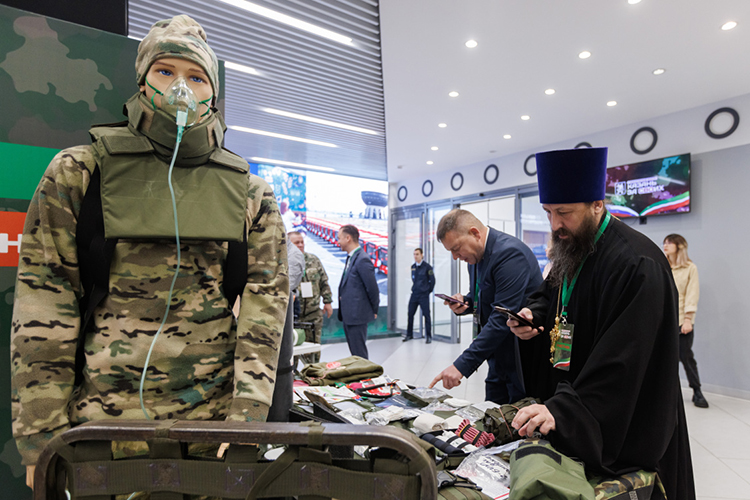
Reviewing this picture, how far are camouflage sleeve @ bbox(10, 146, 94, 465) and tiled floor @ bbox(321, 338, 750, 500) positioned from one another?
11.3ft

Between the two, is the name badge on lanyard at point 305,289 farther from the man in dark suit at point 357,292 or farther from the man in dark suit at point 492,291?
the man in dark suit at point 492,291

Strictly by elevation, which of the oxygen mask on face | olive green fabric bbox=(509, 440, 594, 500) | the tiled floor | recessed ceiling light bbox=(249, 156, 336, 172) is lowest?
the tiled floor

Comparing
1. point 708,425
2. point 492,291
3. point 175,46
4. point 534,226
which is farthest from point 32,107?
point 534,226

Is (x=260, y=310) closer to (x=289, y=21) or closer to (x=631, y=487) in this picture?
(x=631, y=487)

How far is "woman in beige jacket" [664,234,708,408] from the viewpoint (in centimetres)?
450

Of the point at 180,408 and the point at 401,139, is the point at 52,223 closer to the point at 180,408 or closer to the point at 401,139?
the point at 180,408

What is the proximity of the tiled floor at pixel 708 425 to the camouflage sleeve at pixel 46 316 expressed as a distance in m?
3.43

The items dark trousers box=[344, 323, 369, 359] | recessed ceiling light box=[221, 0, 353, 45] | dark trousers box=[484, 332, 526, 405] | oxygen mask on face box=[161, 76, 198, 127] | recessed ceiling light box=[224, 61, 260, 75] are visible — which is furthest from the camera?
dark trousers box=[344, 323, 369, 359]

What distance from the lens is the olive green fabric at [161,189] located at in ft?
3.08

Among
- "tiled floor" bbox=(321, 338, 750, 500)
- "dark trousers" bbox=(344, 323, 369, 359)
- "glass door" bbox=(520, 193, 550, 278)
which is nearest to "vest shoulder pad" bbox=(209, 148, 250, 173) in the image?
"tiled floor" bbox=(321, 338, 750, 500)

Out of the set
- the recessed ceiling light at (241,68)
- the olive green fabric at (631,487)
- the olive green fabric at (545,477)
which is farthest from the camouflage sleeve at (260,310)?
the recessed ceiling light at (241,68)

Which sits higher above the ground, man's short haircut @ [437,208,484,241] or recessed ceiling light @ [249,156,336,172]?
recessed ceiling light @ [249,156,336,172]

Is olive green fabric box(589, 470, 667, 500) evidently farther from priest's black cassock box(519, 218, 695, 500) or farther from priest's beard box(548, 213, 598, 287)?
priest's beard box(548, 213, 598, 287)

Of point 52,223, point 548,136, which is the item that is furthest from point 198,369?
point 548,136
